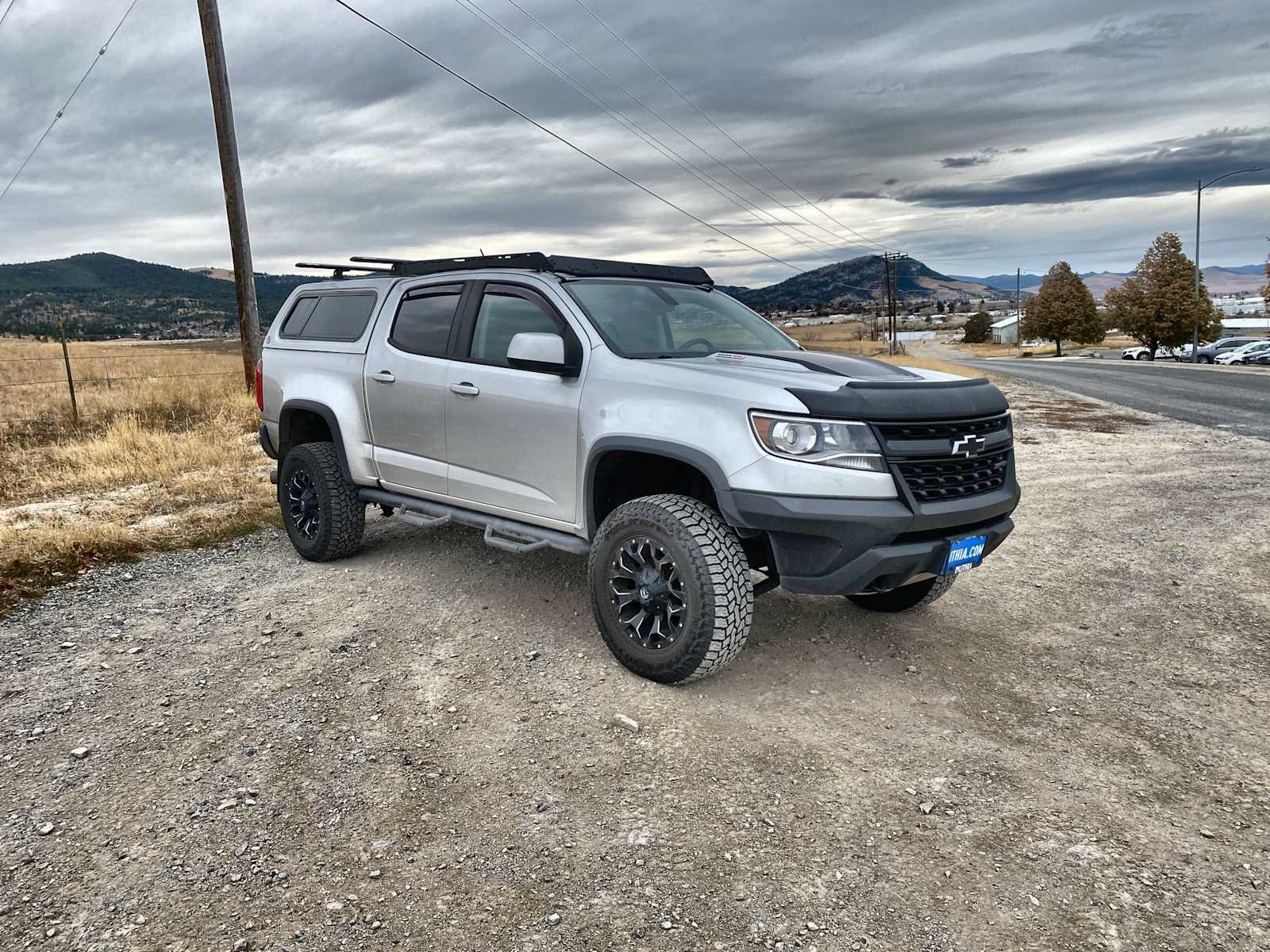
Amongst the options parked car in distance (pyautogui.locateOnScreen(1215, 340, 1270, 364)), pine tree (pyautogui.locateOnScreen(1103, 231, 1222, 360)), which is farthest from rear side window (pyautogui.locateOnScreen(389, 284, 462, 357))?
pine tree (pyautogui.locateOnScreen(1103, 231, 1222, 360))

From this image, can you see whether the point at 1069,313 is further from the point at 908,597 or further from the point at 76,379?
the point at 908,597

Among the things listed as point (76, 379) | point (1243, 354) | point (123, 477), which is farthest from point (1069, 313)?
point (123, 477)

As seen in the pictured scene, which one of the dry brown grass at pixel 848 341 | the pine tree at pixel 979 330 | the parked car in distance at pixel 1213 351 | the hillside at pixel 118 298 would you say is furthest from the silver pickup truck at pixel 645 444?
the pine tree at pixel 979 330

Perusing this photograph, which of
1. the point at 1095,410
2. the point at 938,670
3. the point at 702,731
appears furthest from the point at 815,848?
the point at 1095,410

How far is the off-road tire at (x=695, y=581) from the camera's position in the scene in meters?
3.76

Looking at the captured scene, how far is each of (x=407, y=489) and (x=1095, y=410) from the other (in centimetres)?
1526

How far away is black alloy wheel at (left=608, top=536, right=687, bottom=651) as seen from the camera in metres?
3.93

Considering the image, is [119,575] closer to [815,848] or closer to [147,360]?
[815,848]

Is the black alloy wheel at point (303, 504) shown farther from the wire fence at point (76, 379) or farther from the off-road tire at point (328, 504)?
the wire fence at point (76, 379)

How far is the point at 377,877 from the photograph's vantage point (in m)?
2.75

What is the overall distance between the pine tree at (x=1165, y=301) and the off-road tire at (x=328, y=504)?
63990 millimetres

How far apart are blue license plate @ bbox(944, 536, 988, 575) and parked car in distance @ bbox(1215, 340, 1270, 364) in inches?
1899

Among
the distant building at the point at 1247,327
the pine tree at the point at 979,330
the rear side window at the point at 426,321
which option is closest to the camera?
the rear side window at the point at 426,321

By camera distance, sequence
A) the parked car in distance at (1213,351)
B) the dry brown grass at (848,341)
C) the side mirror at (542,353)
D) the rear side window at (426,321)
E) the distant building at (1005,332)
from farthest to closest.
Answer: the distant building at (1005,332) < the parked car in distance at (1213,351) < the dry brown grass at (848,341) < the rear side window at (426,321) < the side mirror at (542,353)
